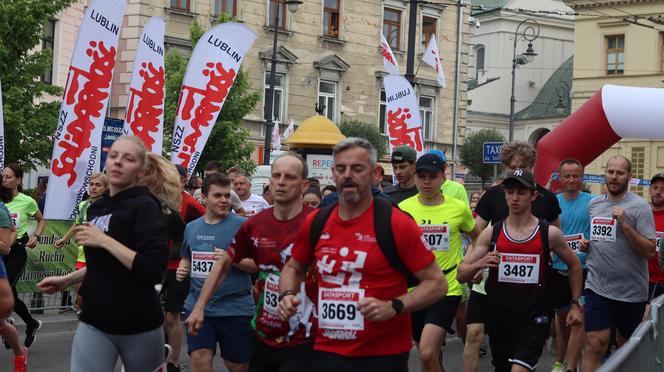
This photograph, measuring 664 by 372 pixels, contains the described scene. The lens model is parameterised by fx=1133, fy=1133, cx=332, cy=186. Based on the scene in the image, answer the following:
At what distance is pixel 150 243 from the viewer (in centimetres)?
580

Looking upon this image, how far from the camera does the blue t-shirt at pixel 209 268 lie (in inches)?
309

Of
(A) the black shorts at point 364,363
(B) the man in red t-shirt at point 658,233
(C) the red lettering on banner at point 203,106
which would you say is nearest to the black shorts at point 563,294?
(B) the man in red t-shirt at point 658,233

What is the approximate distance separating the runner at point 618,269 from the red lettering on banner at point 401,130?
960 cm

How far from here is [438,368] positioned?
862cm

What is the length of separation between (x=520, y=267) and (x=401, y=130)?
11524mm

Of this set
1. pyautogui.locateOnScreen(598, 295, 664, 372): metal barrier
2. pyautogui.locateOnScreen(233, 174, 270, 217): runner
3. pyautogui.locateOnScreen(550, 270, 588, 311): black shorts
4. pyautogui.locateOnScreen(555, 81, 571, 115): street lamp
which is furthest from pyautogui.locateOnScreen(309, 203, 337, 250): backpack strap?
pyautogui.locateOnScreen(555, 81, 571, 115): street lamp

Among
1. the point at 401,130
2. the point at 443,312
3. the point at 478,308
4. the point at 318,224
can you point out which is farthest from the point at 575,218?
the point at 401,130

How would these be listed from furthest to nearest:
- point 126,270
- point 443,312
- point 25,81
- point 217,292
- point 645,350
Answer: point 25,81
point 443,312
point 217,292
point 645,350
point 126,270

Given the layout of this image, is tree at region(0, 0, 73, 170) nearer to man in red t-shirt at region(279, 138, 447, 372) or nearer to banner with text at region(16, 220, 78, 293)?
banner with text at region(16, 220, 78, 293)

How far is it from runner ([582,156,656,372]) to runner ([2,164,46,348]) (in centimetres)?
540

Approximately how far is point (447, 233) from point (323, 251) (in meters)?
3.67

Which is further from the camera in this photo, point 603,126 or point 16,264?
point 603,126

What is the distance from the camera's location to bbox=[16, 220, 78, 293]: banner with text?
45.7ft

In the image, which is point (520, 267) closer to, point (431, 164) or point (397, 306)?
point (431, 164)
